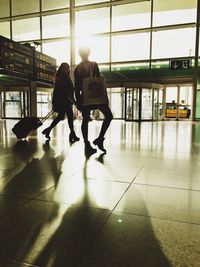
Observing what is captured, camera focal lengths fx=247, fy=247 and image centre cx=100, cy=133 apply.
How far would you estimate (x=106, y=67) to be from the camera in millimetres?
14117

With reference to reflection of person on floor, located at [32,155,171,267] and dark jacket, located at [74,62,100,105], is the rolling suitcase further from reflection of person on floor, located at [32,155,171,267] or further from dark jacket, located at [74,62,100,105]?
reflection of person on floor, located at [32,155,171,267]

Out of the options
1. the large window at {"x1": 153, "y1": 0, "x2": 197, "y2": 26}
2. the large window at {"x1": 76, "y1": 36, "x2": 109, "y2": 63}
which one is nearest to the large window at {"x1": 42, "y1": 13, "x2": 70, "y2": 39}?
the large window at {"x1": 76, "y1": 36, "x2": 109, "y2": 63}

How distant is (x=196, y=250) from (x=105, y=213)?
0.57m

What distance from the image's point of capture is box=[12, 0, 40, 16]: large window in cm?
1512

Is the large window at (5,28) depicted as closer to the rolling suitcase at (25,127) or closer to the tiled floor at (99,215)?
the rolling suitcase at (25,127)

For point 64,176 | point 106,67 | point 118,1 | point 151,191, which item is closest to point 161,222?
point 151,191

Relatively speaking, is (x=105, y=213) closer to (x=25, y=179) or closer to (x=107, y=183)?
(x=107, y=183)

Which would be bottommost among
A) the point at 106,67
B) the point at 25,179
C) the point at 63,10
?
the point at 25,179

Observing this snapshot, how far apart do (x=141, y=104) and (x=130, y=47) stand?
320cm

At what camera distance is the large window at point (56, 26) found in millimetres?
14719

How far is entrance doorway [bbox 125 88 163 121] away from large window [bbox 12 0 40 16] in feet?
25.5

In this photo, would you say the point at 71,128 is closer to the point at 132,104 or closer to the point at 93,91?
the point at 93,91

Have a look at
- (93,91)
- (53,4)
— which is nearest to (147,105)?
(53,4)

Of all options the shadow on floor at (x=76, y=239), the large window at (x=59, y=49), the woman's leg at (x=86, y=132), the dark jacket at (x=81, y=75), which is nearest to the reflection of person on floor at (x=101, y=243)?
the shadow on floor at (x=76, y=239)
